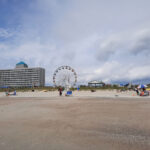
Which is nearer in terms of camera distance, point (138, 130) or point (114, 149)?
point (114, 149)

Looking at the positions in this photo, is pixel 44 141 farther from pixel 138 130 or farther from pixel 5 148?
pixel 138 130

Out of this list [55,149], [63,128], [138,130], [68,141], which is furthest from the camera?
[63,128]

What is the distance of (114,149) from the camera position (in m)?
3.42

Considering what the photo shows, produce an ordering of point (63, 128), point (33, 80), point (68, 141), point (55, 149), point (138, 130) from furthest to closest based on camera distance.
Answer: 1. point (33, 80)
2. point (63, 128)
3. point (138, 130)
4. point (68, 141)
5. point (55, 149)

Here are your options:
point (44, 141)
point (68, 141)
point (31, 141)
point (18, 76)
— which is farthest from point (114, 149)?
point (18, 76)

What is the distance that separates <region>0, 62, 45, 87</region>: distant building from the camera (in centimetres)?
12469

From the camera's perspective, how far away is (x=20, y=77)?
12569 cm

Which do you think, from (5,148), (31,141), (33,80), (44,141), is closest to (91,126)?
(44,141)

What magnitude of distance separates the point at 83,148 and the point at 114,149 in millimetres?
897

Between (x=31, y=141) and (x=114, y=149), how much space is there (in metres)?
2.64

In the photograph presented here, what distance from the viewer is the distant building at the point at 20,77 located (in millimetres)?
124688

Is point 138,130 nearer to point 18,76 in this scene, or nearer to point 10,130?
point 10,130

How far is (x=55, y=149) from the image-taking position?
342cm

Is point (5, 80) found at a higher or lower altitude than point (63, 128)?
higher
